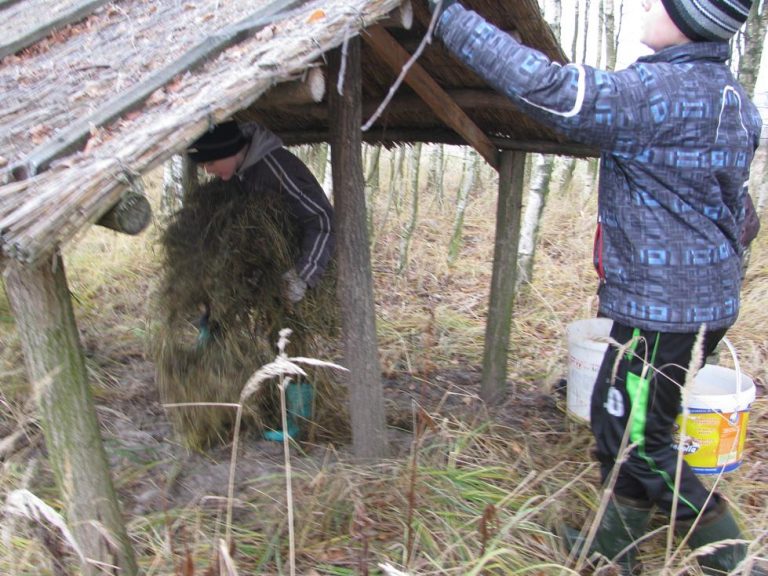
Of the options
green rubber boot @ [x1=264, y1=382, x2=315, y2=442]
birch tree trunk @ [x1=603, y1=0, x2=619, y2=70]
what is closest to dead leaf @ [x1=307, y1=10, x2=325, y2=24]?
green rubber boot @ [x1=264, y1=382, x2=315, y2=442]

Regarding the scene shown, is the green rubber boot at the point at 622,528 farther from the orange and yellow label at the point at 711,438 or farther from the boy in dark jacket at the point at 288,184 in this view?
the boy in dark jacket at the point at 288,184

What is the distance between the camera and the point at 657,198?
6.81 ft

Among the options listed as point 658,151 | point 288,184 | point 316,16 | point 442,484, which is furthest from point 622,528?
point 288,184

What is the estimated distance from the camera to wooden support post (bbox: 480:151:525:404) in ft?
12.2

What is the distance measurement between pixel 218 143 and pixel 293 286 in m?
0.84

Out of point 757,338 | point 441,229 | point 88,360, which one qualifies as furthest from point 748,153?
point 441,229

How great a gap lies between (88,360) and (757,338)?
5.21 meters

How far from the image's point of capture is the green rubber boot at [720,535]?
7.34ft

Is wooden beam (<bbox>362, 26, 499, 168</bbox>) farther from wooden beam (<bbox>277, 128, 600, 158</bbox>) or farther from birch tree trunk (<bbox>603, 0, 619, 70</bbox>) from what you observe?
birch tree trunk (<bbox>603, 0, 619, 70</bbox>)

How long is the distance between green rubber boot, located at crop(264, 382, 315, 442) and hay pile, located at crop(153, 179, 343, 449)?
6 centimetres

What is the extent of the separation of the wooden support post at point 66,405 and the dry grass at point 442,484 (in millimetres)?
201

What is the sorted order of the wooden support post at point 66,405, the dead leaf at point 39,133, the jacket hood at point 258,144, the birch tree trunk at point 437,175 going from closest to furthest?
the wooden support post at point 66,405 < the dead leaf at point 39,133 < the jacket hood at point 258,144 < the birch tree trunk at point 437,175

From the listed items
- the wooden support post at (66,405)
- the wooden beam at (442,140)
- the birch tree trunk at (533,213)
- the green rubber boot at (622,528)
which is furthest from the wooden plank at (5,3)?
the green rubber boot at (622,528)

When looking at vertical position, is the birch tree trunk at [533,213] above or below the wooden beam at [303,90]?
below
